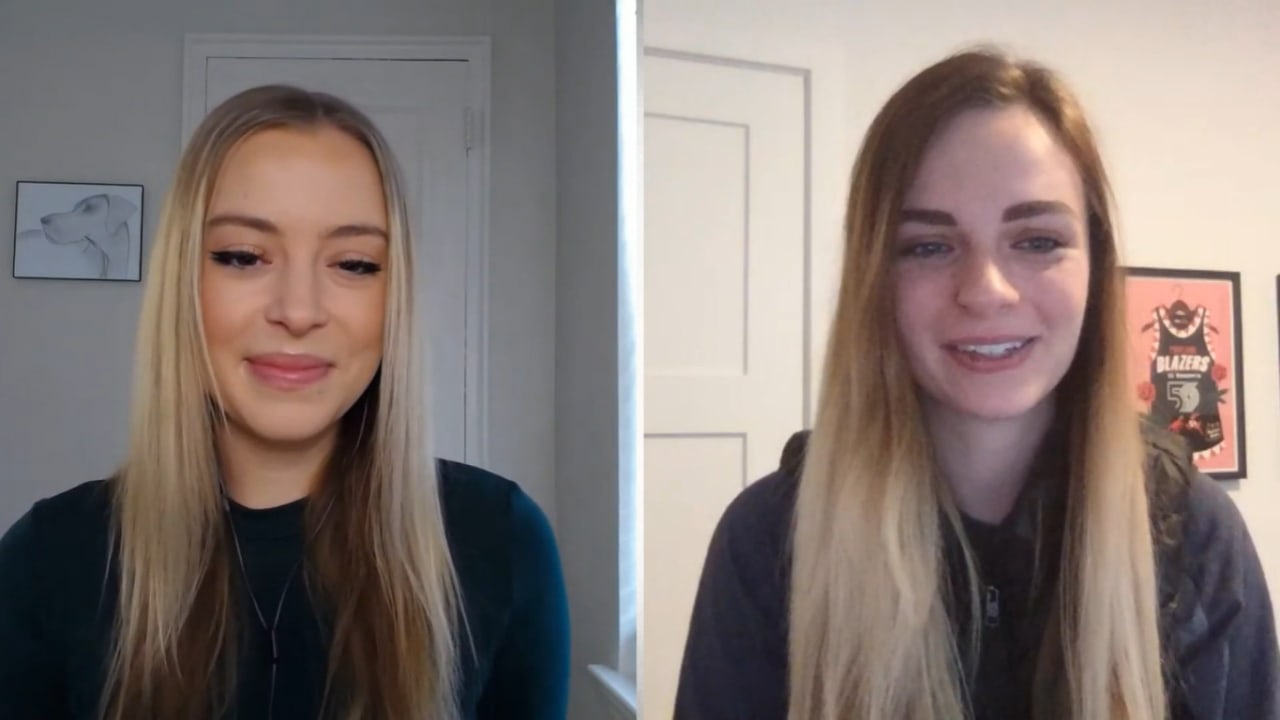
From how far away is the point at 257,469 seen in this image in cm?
107

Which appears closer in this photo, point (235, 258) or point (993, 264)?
point (993, 264)

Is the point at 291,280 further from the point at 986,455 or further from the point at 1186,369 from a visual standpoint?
the point at 1186,369

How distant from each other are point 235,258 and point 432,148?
2.73 ft

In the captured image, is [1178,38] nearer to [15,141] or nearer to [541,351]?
[541,351]

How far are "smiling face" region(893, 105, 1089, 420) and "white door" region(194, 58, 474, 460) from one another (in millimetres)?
1219

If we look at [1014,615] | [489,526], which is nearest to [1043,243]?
[1014,615]

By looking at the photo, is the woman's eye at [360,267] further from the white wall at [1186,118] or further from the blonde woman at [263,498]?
the white wall at [1186,118]

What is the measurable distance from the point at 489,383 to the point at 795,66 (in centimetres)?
112

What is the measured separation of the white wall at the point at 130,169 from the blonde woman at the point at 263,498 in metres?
0.74

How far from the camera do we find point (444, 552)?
3.59ft

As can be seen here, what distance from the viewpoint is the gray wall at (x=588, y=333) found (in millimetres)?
1462

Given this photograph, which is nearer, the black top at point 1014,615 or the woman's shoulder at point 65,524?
the black top at point 1014,615

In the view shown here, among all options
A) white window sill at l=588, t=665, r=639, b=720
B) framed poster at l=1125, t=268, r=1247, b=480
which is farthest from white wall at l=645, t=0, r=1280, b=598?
white window sill at l=588, t=665, r=639, b=720

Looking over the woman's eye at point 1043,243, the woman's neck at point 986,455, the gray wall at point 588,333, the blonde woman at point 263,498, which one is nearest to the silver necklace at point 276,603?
the blonde woman at point 263,498
